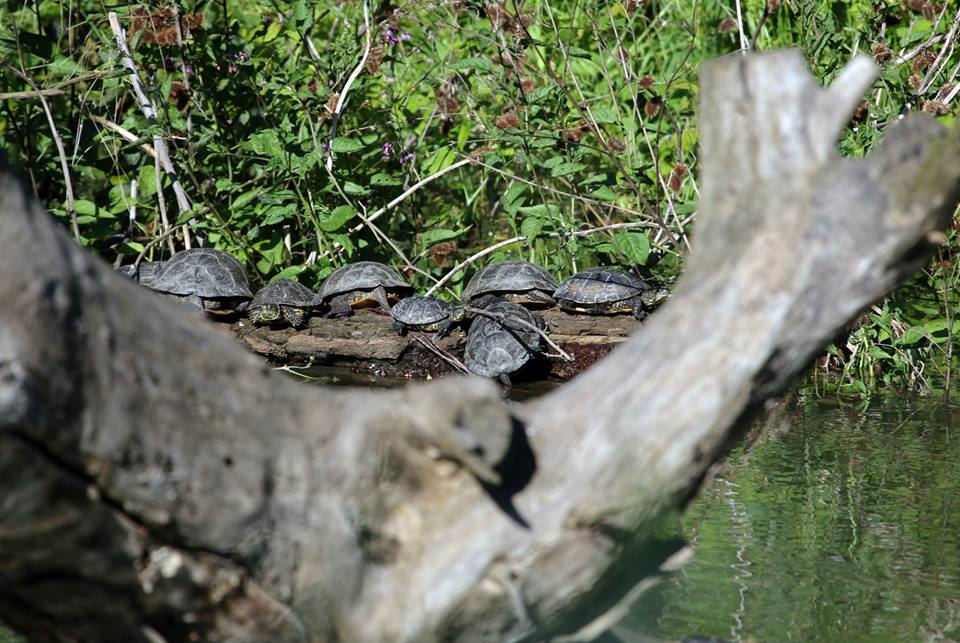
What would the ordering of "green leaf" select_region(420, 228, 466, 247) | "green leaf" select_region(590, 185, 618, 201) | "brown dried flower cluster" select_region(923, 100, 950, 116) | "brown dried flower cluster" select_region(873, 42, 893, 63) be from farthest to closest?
"green leaf" select_region(420, 228, 466, 247)
"green leaf" select_region(590, 185, 618, 201)
"brown dried flower cluster" select_region(873, 42, 893, 63)
"brown dried flower cluster" select_region(923, 100, 950, 116)

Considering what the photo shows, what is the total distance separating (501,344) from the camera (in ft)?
18.1

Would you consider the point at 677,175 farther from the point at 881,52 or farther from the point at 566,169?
the point at 881,52

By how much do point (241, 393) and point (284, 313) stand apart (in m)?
4.11

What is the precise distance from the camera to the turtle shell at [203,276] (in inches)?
225

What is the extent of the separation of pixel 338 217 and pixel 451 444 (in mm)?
4481

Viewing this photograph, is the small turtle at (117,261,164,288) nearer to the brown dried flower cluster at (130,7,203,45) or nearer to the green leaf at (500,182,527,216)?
the brown dried flower cluster at (130,7,203,45)

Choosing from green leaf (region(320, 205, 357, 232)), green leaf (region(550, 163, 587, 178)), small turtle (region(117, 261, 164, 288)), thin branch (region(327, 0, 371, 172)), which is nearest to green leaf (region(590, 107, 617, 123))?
green leaf (region(550, 163, 587, 178))

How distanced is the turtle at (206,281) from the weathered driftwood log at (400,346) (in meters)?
0.28

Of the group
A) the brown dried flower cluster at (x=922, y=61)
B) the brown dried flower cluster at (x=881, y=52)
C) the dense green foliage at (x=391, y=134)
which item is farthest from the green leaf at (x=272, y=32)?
the brown dried flower cluster at (x=922, y=61)

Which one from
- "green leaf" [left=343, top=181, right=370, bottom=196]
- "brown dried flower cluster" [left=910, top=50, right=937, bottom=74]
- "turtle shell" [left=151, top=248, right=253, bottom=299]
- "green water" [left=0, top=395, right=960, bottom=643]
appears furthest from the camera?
"green leaf" [left=343, top=181, right=370, bottom=196]

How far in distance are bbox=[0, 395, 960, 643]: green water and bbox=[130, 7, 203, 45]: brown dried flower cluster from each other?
11.9 ft

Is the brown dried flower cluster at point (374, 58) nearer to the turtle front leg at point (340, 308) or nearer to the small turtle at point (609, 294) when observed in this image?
the turtle front leg at point (340, 308)

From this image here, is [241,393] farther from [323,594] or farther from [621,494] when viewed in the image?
[621,494]

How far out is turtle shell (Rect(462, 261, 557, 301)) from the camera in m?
5.95
